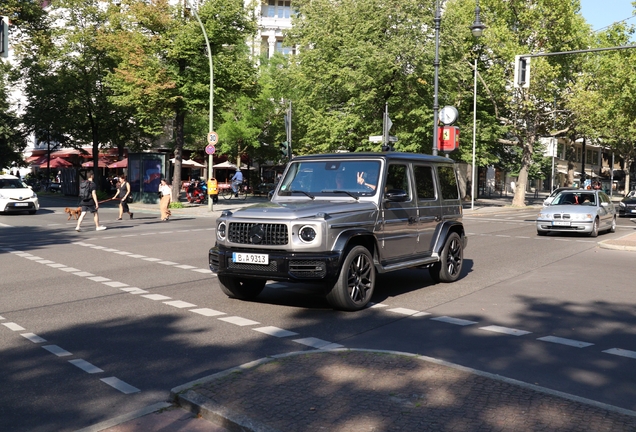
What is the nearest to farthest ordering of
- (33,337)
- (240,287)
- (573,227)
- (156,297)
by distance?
(33,337)
(240,287)
(156,297)
(573,227)

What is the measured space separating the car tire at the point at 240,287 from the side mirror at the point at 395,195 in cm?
201

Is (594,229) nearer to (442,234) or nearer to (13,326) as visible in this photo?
(442,234)

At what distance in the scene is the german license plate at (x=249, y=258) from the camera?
27.1ft

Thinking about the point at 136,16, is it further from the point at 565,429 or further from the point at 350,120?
the point at 565,429

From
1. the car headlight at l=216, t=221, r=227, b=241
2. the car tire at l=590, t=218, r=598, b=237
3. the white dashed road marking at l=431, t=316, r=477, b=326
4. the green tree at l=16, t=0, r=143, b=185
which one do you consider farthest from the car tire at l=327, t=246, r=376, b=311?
the green tree at l=16, t=0, r=143, b=185

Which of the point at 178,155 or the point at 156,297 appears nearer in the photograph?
the point at 156,297

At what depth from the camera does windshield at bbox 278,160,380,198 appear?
942cm

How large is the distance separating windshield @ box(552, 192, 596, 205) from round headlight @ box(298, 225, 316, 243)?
1629cm

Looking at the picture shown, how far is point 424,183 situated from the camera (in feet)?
34.8

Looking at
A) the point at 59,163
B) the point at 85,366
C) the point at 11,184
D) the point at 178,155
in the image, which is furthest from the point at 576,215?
the point at 59,163

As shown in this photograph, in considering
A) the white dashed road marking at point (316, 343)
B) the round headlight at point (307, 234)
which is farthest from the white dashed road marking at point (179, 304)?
the white dashed road marking at point (316, 343)

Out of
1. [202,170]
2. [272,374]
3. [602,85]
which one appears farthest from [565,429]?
[202,170]

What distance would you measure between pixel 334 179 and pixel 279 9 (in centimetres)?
6947

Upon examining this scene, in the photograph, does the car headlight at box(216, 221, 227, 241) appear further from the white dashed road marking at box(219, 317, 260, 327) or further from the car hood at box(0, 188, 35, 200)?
the car hood at box(0, 188, 35, 200)
